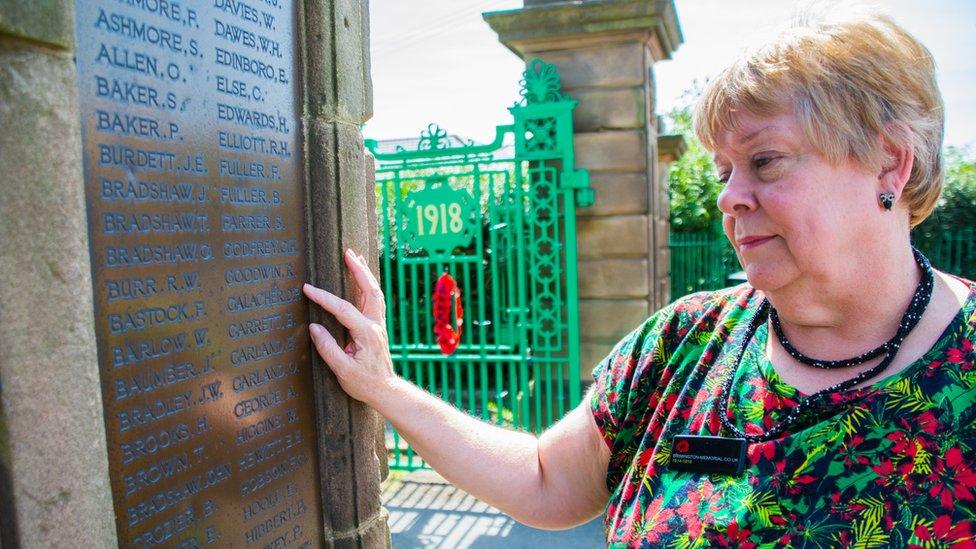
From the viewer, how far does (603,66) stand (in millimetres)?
4965

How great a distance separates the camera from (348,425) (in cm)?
171

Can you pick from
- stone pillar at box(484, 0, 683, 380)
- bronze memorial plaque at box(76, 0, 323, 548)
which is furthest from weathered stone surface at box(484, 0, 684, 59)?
bronze memorial plaque at box(76, 0, 323, 548)

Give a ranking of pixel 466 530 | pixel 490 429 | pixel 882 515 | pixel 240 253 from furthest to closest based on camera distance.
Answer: pixel 466 530 → pixel 490 429 → pixel 240 253 → pixel 882 515

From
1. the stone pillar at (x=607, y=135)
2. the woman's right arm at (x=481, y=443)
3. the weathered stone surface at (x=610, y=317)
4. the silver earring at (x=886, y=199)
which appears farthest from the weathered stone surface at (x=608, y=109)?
the silver earring at (x=886, y=199)

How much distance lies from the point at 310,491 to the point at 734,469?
920 mm

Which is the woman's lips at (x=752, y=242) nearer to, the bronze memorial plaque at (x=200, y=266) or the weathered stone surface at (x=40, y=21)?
the bronze memorial plaque at (x=200, y=266)

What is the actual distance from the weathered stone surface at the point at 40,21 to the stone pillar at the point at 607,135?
4177 mm

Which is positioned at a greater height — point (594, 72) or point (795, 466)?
point (594, 72)

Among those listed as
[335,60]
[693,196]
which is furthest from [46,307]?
[693,196]

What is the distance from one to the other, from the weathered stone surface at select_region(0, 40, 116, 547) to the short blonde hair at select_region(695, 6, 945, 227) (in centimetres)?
114

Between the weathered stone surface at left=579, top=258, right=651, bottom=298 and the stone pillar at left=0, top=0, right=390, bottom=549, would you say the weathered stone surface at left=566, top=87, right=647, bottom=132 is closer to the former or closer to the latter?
the weathered stone surface at left=579, top=258, right=651, bottom=298

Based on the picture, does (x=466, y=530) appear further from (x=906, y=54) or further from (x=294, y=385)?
(x=906, y=54)

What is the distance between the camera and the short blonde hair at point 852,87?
1.30 meters

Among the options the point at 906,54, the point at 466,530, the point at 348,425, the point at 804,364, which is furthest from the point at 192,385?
the point at 466,530
